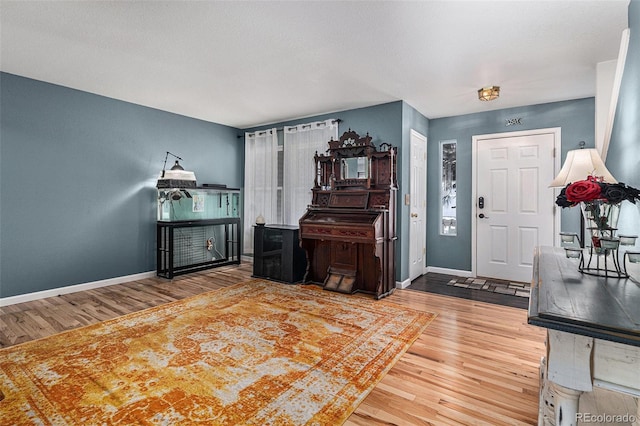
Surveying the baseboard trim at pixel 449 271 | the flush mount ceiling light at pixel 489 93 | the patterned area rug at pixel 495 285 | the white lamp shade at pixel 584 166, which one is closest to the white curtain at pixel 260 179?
the baseboard trim at pixel 449 271

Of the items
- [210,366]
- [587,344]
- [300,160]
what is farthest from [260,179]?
[587,344]

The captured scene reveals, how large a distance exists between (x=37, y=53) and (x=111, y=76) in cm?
64

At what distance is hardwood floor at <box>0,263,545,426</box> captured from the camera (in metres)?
1.74

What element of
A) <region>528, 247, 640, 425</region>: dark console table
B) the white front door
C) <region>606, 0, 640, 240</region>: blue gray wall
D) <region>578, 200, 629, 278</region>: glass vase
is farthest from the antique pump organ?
<region>528, 247, 640, 425</region>: dark console table

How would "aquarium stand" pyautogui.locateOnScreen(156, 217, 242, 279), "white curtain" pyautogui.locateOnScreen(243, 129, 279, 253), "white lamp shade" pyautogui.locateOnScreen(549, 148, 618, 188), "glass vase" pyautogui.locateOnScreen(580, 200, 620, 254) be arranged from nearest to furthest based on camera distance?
"glass vase" pyautogui.locateOnScreen(580, 200, 620, 254) < "white lamp shade" pyautogui.locateOnScreen(549, 148, 618, 188) < "aquarium stand" pyautogui.locateOnScreen(156, 217, 242, 279) < "white curtain" pyautogui.locateOnScreen(243, 129, 279, 253)

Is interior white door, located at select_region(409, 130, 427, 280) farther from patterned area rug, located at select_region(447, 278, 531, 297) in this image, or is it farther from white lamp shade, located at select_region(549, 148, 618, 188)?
white lamp shade, located at select_region(549, 148, 618, 188)

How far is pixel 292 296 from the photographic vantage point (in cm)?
377

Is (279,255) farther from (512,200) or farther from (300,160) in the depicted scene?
(512,200)

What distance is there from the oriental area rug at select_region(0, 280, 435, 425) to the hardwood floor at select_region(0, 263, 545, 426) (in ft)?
0.51

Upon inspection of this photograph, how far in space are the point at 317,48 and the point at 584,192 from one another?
2290 millimetres

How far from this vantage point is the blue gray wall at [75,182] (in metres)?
3.51

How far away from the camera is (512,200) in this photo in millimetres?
4500

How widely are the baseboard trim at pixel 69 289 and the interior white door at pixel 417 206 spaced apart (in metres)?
3.86

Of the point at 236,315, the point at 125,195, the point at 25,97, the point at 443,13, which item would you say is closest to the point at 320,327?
the point at 236,315
